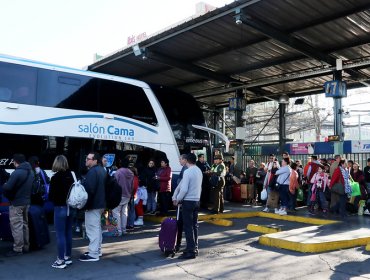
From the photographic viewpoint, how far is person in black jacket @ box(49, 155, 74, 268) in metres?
6.11

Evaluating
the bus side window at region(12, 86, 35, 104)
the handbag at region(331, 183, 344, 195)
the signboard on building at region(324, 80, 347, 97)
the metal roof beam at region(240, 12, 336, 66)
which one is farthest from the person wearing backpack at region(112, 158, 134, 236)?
the signboard on building at region(324, 80, 347, 97)

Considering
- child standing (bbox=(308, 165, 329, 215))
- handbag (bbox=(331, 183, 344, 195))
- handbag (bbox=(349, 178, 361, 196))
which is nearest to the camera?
handbag (bbox=(331, 183, 344, 195))

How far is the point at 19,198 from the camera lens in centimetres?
677

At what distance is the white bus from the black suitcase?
2.55 metres

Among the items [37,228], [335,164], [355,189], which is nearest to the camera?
[37,228]

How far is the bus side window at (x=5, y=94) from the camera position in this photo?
30.3 feet

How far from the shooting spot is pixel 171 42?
1452 centimetres

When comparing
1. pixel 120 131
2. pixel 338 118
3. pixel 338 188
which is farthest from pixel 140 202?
pixel 338 118

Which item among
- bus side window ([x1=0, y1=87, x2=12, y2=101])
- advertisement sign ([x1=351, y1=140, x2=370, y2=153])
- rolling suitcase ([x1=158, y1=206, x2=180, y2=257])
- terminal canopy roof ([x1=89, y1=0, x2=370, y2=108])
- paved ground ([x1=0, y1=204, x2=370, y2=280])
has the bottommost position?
paved ground ([x1=0, y1=204, x2=370, y2=280])

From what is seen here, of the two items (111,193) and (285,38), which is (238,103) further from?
(111,193)

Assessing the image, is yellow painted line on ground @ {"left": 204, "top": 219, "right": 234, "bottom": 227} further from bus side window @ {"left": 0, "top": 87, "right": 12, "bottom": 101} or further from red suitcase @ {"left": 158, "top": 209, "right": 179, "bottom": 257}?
bus side window @ {"left": 0, "top": 87, "right": 12, "bottom": 101}

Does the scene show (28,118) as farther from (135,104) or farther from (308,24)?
(308,24)

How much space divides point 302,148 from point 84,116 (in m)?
11.8

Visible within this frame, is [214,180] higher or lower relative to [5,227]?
higher
